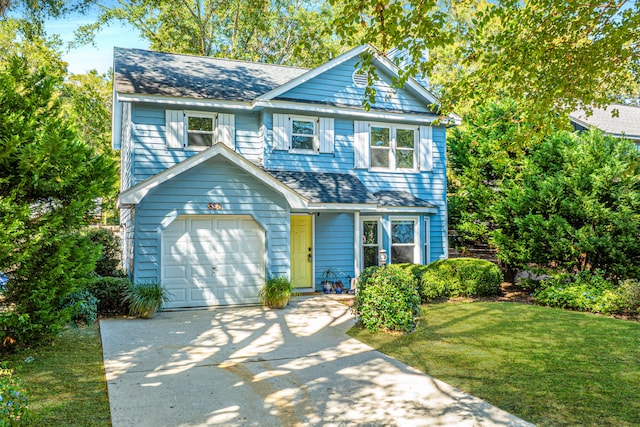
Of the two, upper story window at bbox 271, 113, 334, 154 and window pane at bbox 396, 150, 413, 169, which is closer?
upper story window at bbox 271, 113, 334, 154

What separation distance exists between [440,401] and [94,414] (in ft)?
12.2

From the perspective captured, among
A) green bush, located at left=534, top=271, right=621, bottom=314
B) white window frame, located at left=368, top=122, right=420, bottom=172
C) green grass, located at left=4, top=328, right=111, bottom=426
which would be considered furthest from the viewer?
white window frame, located at left=368, top=122, right=420, bottom=172

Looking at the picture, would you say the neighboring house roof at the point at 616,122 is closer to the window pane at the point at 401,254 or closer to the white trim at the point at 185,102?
the window pane at the point at 401,254

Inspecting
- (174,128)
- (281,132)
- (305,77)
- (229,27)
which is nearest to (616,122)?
(305,77)

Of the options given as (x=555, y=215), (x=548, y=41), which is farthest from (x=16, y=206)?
(x=555, y=215)

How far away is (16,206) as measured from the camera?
21.6ft

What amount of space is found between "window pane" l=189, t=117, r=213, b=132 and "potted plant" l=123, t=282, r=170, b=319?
516 cm

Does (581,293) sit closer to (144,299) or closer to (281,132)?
(281,132)

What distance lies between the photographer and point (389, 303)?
878cm

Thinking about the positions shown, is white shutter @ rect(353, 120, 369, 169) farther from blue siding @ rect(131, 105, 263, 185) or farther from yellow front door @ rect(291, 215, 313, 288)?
blue siding @ rect(131, 105, 263, 185)

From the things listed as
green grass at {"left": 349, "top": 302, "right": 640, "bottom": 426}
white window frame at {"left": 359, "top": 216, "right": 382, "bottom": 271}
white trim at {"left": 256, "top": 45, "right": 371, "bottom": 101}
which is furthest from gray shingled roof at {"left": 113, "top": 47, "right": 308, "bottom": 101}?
green grass at {"left": 349, "top": 302, "right": 640, "bottom": 426}

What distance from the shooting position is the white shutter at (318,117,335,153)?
14.6 m

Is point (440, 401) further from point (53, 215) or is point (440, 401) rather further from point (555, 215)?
point (555, 215)

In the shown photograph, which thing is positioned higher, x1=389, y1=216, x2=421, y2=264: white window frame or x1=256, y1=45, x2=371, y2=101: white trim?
x1=256, y1=45, x2=371, y2=101: white trim
